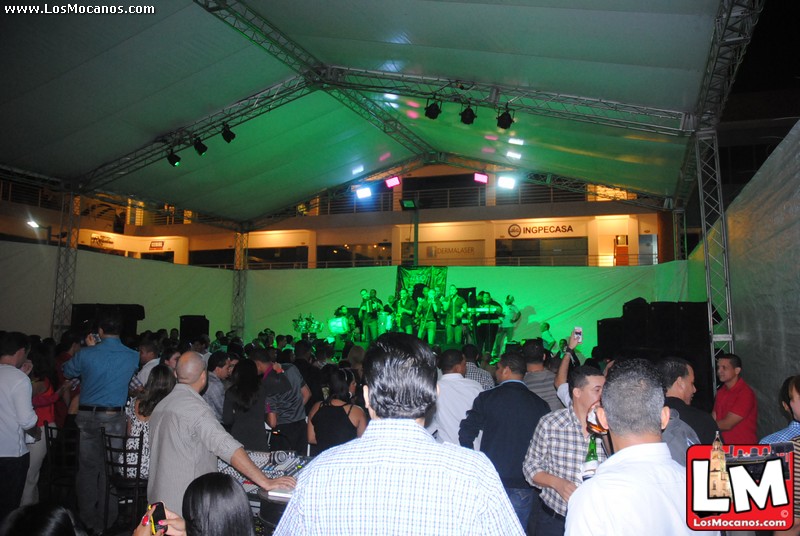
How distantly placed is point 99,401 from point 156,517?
11.3 ft

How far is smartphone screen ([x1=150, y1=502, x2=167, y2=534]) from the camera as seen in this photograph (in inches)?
60.4

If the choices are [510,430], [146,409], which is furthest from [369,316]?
[510,430]

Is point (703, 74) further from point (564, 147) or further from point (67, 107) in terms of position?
point (67, 107)

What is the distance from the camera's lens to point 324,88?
10.4 meters

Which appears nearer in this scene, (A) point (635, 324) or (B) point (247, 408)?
(B) point (247, 408)

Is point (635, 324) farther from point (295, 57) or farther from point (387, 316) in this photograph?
point (387, 316)

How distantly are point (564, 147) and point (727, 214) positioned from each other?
448cm

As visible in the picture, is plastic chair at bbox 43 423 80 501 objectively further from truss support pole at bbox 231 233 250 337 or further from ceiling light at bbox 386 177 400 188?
truss support pole at bbox 231 233 250 337

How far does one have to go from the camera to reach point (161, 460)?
8.93 ft

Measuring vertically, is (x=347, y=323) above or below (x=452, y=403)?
above

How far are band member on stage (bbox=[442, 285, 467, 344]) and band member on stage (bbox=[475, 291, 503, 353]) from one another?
1.26ft

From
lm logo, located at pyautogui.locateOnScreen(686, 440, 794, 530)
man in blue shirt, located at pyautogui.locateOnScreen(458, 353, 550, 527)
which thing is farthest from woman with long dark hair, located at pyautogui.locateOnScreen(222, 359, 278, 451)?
lm logo, located at pyautogui.locateOnScreen(686, 440, 794, 530)

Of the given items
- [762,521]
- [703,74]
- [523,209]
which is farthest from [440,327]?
[762,521]

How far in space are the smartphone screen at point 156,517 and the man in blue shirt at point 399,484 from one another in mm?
405
